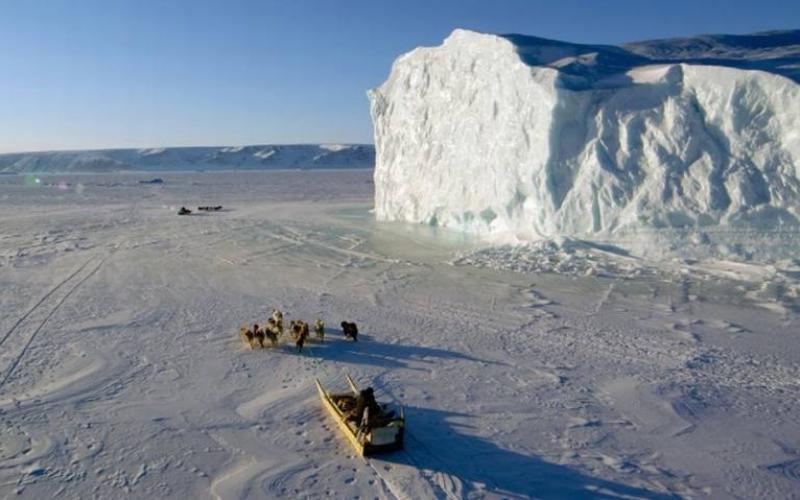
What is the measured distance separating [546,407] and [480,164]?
47.3ft

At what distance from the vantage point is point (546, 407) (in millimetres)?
7344

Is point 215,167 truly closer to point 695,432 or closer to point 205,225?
point 205,225

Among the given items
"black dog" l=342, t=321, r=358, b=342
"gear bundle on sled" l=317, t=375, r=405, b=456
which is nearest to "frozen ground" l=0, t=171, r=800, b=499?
"gear bundle on sled" l=317, t=375, r=405, b=456

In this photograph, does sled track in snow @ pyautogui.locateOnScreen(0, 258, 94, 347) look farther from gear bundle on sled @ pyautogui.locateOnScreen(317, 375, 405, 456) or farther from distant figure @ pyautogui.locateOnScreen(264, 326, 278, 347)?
gear bundle on sled @ pyautogui.locateOnScreen(317, 375, 405, 456)

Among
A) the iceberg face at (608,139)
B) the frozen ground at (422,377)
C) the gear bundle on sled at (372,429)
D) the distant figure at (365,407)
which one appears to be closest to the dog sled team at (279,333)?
the frozen ground at (422,377)

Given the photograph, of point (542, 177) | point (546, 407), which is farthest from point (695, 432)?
point (542, 177)

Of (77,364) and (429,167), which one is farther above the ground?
(429,167)

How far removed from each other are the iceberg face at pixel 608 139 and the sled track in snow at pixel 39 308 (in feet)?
37.8

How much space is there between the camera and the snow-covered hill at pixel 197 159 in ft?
328

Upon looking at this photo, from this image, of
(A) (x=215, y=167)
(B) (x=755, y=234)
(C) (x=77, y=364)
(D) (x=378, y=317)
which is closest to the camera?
(C) (x=77, y=364)

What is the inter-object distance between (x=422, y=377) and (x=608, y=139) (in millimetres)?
11396

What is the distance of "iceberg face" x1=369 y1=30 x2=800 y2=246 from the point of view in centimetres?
1541

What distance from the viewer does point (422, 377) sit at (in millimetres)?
8281

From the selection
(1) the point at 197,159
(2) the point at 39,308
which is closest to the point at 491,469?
(2) the point at 39,308
